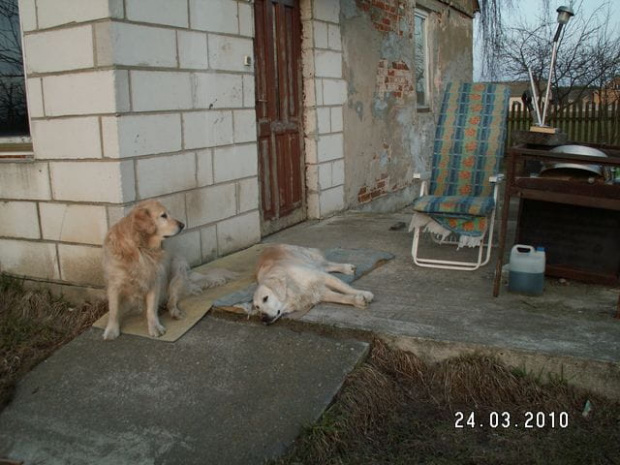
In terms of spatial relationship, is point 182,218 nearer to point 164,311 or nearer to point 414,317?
point 164,311

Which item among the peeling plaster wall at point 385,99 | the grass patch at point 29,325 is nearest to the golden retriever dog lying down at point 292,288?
the grass patch at point 29,325

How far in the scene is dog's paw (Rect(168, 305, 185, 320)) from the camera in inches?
153

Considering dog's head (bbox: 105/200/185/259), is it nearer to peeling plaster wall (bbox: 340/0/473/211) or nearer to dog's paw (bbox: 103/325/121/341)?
dog's paw (bbox: 103/325/121/341)

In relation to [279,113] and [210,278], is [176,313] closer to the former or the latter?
[210,278]

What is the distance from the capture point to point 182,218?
15.3ft

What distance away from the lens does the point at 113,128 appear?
13.2 ft

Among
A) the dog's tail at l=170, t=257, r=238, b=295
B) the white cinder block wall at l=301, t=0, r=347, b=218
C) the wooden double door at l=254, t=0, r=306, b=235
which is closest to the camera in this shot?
the dog's tail at l=170, t=257, r=238, b=295

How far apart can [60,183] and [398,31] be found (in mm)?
5691

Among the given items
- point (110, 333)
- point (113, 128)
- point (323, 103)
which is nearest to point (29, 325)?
point (110, 333)

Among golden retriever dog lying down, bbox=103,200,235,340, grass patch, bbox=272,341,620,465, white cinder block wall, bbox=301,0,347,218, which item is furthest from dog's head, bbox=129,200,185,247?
white cinder block wall, bbox=301,0,347,218

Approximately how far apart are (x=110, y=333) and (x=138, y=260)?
1.65 ft

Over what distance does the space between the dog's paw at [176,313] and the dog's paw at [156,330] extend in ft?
0.54

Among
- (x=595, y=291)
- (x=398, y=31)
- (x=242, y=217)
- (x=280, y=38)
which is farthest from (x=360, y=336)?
(x=398, y=31)

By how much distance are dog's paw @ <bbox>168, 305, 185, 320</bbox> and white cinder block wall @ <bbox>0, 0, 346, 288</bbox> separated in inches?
28.0
